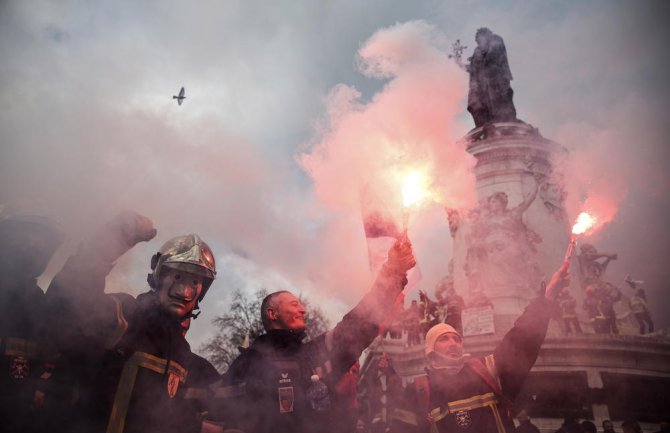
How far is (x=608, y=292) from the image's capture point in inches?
725

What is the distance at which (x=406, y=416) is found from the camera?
5.89m

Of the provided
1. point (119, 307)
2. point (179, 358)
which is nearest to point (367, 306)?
point (179, 358)

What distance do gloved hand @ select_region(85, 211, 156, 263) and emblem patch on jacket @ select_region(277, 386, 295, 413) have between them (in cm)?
150

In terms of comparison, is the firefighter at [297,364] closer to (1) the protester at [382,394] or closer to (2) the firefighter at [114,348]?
(2) the firefighter at [114,348]

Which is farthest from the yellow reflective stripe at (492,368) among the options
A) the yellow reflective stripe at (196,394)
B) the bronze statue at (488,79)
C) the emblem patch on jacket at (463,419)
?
the bronze statue at (488,79)

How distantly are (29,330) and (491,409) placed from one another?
12.4 ft

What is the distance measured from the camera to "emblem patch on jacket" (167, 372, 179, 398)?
3191 mm

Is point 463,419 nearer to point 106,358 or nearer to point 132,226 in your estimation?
point 106,358

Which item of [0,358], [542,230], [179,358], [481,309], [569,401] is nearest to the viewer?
[0,358]

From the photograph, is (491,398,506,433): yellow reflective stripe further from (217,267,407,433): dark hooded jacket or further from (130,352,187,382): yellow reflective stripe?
(130,352,187,382): yellow reflective stripe

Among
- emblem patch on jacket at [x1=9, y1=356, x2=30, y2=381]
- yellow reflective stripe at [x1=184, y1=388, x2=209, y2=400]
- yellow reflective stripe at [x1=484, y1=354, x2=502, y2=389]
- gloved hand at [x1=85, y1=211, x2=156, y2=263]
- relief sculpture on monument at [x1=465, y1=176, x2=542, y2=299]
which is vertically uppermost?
relief sculpture on monument at [x1=465, y1=176, x2=542, y2=299]

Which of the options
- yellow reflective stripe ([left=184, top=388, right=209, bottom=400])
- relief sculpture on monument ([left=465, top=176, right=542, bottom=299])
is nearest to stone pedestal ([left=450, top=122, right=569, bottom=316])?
relief sculpture on monument ([left=465, top=176, right=542, bottom=299])

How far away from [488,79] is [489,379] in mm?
25531

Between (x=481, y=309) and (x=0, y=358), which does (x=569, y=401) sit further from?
(x=0, y=358)
